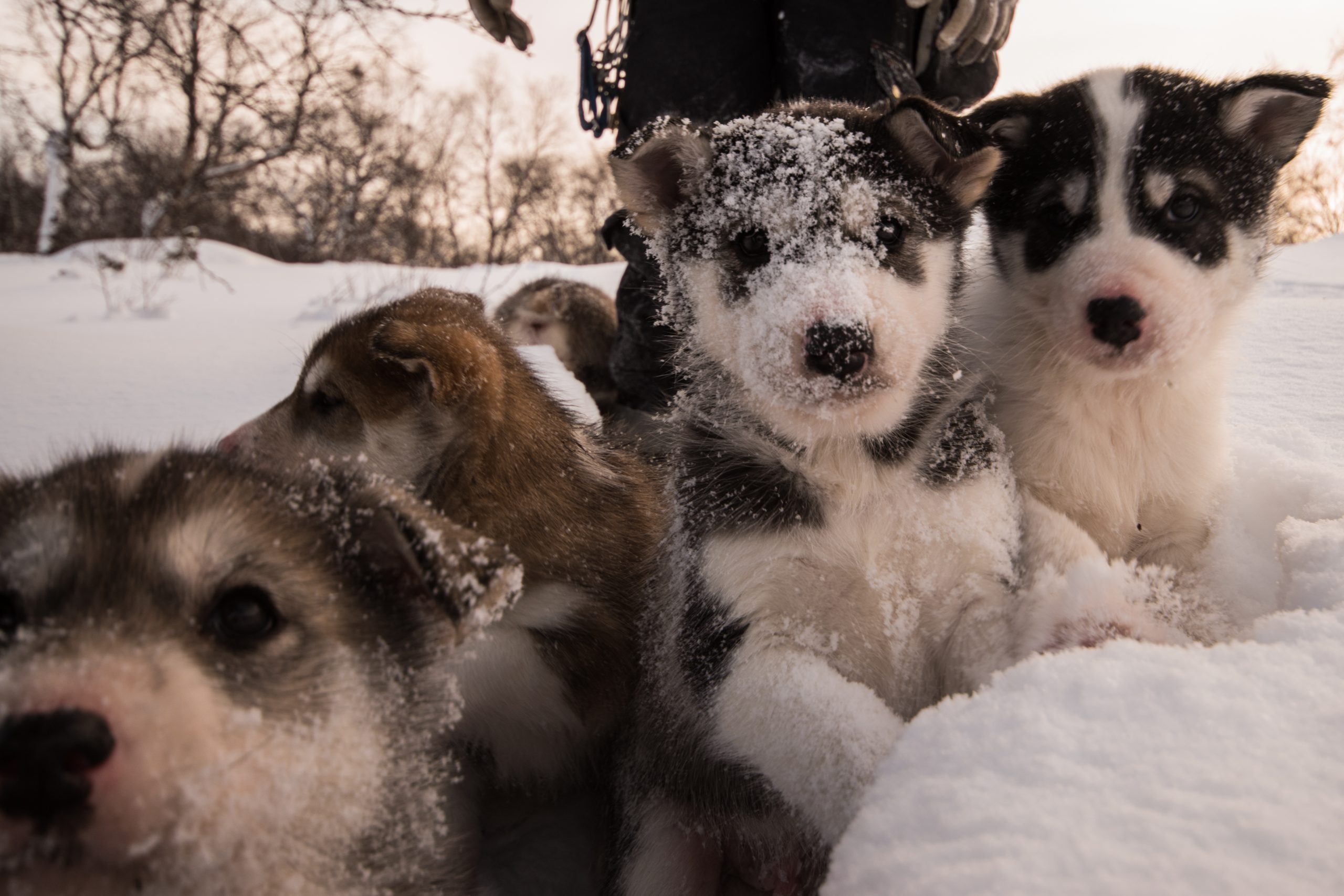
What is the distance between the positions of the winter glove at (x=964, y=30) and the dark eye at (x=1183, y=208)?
1588 millimetres

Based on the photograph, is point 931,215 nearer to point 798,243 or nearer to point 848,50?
point 798,243

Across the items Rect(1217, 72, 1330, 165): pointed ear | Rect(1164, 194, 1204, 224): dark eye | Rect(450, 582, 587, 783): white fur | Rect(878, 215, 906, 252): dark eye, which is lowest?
Rect(450, 582, 587, 783): white fur

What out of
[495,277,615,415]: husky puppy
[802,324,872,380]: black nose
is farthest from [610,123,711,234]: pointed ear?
[495,277,615,415]: husky puppy

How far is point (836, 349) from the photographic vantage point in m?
1.78

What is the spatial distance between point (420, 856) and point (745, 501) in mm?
1050

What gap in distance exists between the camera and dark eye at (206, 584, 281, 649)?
1391 mm

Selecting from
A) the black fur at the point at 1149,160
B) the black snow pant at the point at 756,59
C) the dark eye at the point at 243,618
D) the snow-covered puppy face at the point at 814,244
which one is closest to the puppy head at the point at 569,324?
the black snow pant at the point at 756,59

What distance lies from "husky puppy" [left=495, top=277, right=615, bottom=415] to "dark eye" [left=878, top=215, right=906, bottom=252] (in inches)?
184

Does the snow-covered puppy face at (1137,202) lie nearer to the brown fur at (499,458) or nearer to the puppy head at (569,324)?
the brown fur at (499,458)

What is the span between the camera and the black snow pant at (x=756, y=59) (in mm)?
3828

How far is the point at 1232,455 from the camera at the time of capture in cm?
294

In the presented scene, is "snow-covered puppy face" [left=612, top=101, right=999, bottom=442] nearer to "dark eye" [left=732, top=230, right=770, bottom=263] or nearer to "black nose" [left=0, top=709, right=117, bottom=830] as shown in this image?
"dark eye" [left=732, top=230, right=770, bottom=263]

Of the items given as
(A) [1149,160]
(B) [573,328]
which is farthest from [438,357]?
(B) [573,328]

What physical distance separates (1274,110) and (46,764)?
133 inches
